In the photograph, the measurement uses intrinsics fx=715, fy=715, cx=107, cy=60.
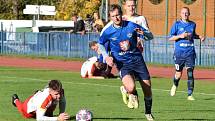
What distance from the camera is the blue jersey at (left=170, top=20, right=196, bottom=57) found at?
18.0m

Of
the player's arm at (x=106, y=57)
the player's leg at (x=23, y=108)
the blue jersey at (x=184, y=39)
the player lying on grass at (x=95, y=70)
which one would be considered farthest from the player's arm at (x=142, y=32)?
the player lying on grass at (x=95, y=70)

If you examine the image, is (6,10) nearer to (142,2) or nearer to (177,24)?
(142,2)

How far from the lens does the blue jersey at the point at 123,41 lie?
13047 millimetres

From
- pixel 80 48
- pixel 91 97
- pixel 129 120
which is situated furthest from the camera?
pixel 80 48

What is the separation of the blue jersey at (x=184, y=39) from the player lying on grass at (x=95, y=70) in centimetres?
709

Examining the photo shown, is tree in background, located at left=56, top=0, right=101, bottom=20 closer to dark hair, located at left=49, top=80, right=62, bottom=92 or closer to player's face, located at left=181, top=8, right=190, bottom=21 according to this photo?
player's face, located at left=181, top=8, right=190, bottom=21

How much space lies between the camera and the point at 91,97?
1764cm

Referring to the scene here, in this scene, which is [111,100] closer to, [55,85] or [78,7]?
[55,85]

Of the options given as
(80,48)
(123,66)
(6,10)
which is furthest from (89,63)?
(6,10)

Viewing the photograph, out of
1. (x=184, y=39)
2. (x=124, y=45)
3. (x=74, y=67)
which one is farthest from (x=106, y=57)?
(x=74, y=67)

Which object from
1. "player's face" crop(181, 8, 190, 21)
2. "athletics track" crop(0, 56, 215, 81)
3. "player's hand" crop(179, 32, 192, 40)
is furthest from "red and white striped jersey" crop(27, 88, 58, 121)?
"athletics track" crop(0, 56, 215, 81)

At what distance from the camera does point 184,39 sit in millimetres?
18047

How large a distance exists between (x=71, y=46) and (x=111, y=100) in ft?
83.0

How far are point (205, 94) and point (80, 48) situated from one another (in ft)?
73.7
